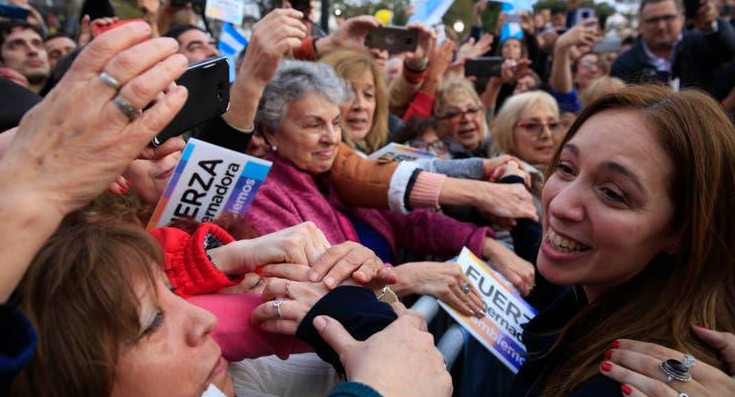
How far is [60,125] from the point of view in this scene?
943 millimetres

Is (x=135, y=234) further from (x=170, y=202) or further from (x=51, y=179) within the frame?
(x=170, y=202)

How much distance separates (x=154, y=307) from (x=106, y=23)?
3.31 metres

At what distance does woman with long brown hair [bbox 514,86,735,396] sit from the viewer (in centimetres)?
150

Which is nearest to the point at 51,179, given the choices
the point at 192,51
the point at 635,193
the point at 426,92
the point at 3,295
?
the point at 3,295

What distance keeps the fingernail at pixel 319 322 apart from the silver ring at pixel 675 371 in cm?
73

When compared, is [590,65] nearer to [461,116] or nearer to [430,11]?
[430,11]

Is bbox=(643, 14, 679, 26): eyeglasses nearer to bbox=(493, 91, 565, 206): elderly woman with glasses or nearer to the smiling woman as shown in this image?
bbox=(493, 91, 565, 206): elderly woman with glasses

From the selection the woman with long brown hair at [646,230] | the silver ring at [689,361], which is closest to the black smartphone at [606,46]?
the woman with long brown hair at [646,230]

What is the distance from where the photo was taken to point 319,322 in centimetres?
132

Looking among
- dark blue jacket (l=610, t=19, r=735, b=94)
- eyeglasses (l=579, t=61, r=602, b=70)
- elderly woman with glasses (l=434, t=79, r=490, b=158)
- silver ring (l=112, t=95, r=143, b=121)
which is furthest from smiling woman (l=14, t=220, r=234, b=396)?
eyeglasses (l=579, t=61, r=602, b=70)

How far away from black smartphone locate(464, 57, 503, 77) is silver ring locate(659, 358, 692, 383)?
471 centimetres

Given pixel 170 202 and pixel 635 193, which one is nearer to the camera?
pixel 635 193

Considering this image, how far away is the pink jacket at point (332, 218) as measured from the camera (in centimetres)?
264

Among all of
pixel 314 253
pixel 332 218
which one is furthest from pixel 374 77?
pixel 314 253
